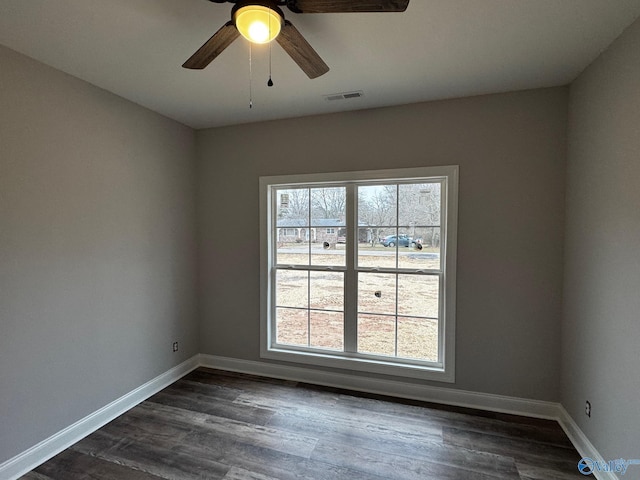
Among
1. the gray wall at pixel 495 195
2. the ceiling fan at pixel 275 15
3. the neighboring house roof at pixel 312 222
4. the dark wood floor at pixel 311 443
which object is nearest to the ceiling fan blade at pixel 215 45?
the ceiling fan at pixel 275 15

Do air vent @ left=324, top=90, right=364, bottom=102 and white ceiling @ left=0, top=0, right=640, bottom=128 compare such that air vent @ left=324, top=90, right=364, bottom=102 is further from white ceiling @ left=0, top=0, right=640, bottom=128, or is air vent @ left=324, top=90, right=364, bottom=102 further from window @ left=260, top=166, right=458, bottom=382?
window @ left=260, top=166, right=458, bottom=382

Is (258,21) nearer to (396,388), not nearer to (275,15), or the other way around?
(275,15)

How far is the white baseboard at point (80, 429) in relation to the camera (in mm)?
1891

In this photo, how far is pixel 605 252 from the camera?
73.6 inches

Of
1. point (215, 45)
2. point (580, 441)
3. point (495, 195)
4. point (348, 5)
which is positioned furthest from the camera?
point (495, 195)

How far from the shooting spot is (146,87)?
2385mm

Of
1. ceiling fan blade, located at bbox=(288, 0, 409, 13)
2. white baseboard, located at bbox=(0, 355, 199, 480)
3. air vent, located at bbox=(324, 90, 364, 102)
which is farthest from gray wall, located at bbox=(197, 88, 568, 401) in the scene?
white baseboard, located at bbox=(0, 355, 199, 480)

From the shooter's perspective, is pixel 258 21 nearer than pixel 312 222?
Yes

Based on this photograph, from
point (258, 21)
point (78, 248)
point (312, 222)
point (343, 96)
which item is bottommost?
point (78, 248)

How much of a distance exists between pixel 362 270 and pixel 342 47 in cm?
183

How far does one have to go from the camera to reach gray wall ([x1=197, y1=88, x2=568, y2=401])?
7.87ft

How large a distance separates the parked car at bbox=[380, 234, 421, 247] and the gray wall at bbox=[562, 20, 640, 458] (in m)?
1.14

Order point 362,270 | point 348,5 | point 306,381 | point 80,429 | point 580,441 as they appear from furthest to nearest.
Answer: point 306,381
point 362,270
point 80,429
point 580,441
point 348,5

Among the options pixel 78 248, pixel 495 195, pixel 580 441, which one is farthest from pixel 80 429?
pixel 495 195
